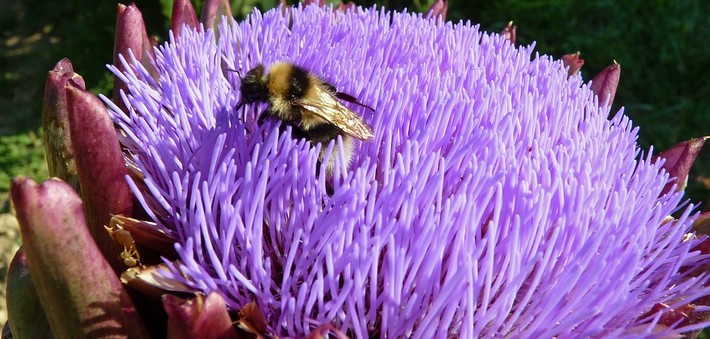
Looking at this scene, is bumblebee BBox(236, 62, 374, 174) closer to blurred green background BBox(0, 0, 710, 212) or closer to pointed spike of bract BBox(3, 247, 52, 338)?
pointed spike of bract BBox(3, 247, 52, 338)

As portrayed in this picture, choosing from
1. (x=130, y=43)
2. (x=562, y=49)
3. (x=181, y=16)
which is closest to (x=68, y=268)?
(x=130, y=43)

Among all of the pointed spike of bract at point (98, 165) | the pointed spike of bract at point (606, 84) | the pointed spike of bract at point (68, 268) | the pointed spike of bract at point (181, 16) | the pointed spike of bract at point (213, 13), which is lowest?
the pointed spike of bract at point (68, 268)

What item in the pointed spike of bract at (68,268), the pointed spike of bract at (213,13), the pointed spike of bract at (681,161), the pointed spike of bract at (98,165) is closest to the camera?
the pointed spike of bract at (68,268)

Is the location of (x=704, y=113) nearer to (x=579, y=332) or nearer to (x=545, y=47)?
(x=545, y=47)

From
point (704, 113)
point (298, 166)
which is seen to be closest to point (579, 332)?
point (298, 166)

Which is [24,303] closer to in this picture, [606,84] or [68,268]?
[68,268]

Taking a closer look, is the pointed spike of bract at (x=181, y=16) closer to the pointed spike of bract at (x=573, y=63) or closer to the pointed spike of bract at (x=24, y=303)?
the pointed spike of bract at (x=24, y=303)

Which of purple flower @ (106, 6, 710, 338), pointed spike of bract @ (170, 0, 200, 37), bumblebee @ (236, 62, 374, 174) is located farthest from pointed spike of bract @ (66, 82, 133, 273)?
pointed spike of bract @ (170, 0, 200, 37)

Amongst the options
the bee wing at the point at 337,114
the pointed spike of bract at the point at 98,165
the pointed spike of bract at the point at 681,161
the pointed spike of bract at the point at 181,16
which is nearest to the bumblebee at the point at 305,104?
the bee wing at the point at 337,114
